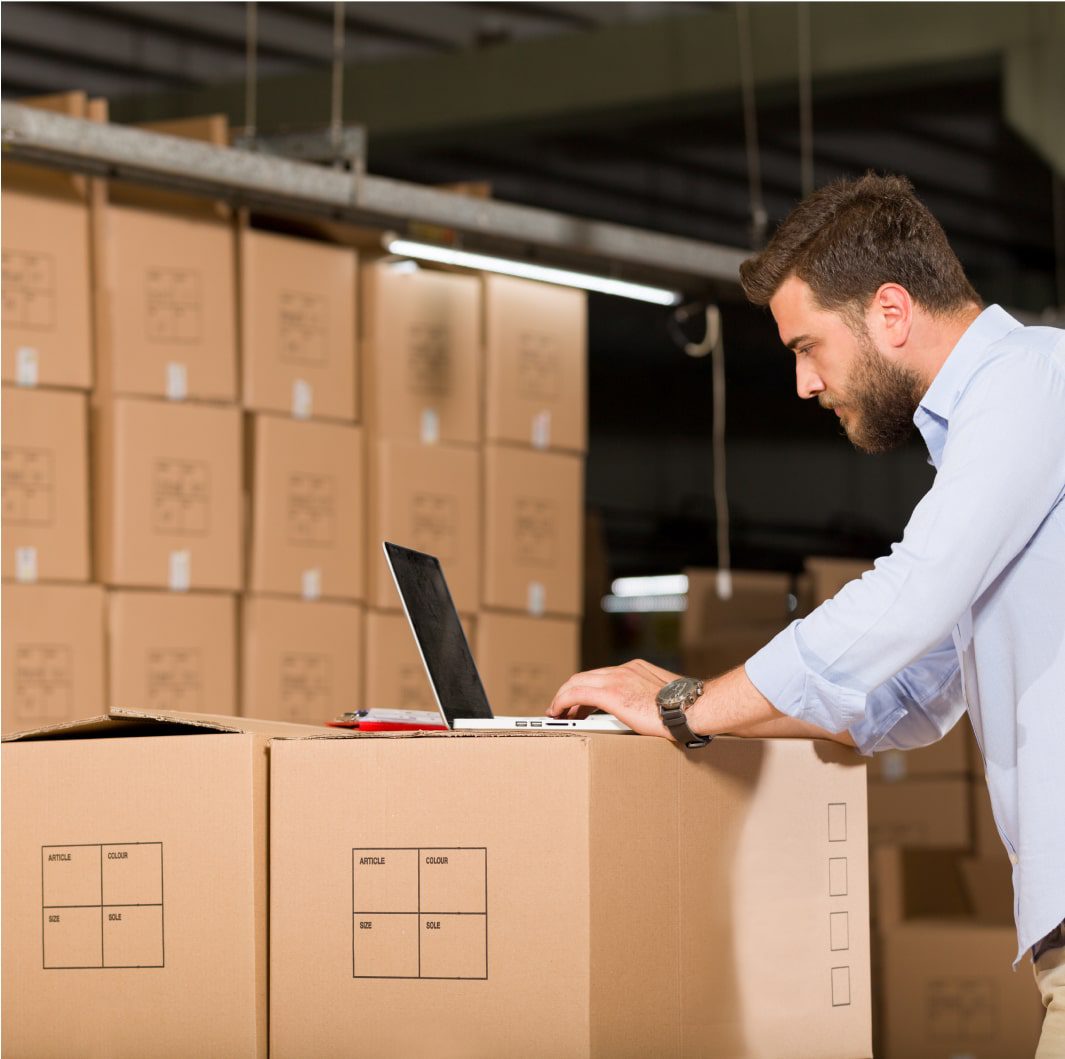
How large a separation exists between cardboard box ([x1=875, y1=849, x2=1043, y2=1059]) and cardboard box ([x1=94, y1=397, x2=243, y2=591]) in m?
2.04

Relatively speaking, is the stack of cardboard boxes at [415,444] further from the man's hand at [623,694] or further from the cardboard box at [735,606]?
the man's hand at [623,694]

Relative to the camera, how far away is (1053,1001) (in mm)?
1609

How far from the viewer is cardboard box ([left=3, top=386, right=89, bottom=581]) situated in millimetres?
3414

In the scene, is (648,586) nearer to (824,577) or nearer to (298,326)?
(824,577)

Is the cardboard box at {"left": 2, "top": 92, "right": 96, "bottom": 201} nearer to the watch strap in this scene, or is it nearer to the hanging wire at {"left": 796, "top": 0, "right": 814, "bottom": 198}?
the watch strap

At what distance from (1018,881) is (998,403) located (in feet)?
1.56

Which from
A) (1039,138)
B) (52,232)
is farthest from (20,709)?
(1039,138)

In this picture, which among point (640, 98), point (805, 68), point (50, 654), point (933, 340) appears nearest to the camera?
point (933, 340)

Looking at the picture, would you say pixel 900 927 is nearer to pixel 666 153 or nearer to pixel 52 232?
pixel 52 232

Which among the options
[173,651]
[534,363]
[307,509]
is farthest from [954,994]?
[173,651]

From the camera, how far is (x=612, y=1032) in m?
1.54

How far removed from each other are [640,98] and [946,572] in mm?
4550

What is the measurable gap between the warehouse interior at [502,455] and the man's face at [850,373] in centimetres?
16

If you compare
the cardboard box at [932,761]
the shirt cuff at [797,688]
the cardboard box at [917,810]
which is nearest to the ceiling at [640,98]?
the cardboard box at [932,761]
